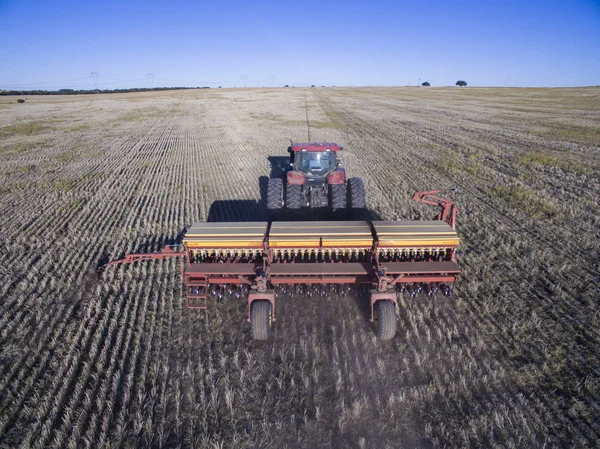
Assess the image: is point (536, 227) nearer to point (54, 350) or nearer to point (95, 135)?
point (54, 350)

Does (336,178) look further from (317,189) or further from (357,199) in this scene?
(357,199)

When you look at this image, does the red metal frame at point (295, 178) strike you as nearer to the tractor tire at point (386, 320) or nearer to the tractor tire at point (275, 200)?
the tractor tire at point (275, 200)

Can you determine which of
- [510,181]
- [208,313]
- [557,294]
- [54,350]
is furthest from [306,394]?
[510,181]

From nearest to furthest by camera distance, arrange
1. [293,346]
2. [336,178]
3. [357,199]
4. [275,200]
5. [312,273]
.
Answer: [293,346]
[312,273]
[336,178]
[357,199]
[275,200]

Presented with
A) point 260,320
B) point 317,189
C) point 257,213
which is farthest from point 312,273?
point 257,213

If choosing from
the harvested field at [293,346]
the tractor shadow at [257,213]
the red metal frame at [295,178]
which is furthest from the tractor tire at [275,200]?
the harvested field at [293,346]

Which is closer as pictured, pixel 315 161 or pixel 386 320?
pixel 386 320

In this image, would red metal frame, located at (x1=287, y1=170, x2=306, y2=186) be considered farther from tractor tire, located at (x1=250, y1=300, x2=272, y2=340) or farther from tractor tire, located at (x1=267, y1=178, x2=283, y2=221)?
tractor tire, located at (x1=250, y1=300, x2=272, y2=340)
